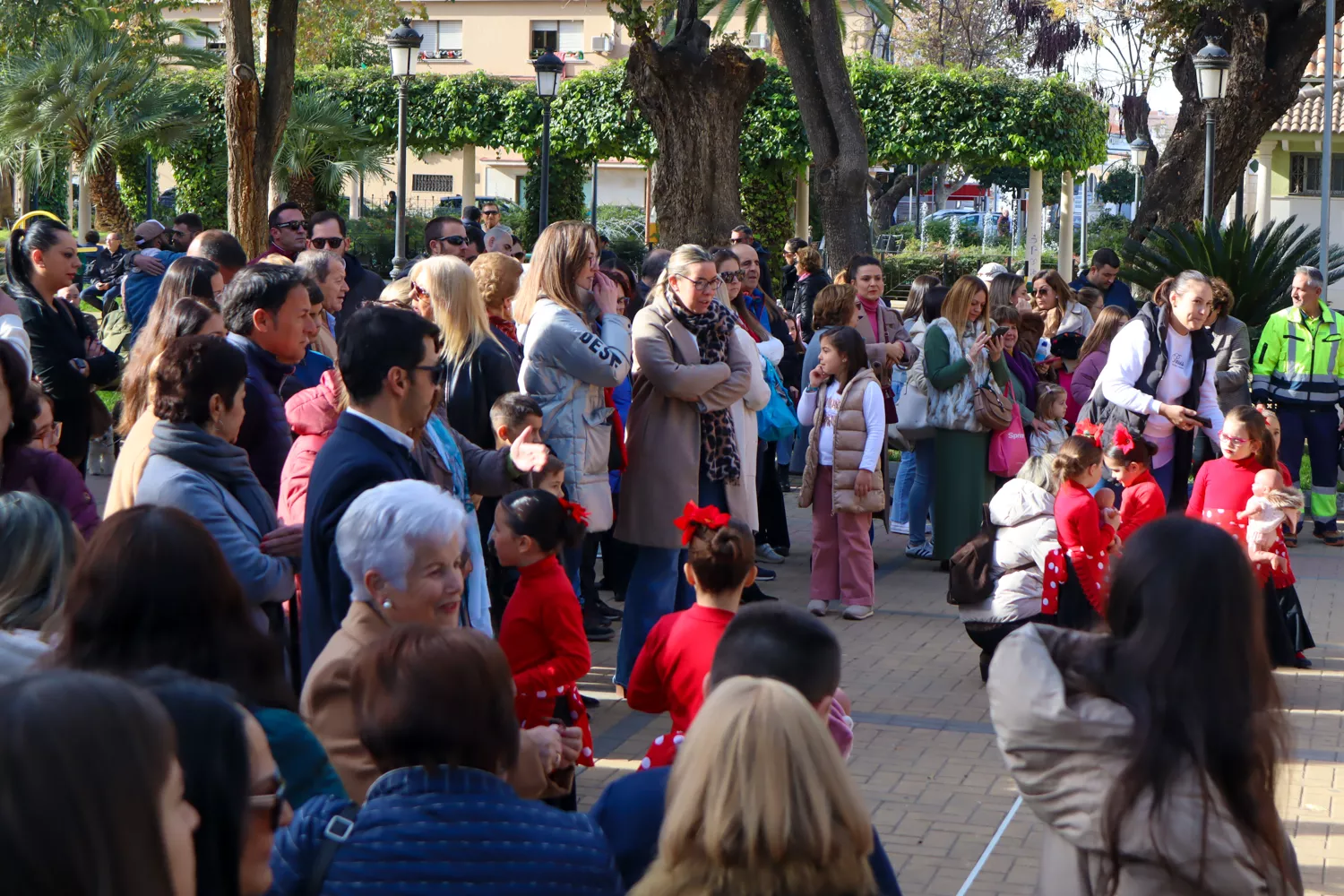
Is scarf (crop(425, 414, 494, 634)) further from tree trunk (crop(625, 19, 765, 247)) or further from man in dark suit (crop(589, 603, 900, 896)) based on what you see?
tree trunk (crop(625, 19, 765, 247))

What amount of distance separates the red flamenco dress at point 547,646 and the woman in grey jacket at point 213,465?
2.70 feet

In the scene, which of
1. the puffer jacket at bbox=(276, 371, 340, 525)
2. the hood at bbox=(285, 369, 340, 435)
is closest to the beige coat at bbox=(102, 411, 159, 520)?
the puffer jacket at bbox=(276, 371, 340, 525)

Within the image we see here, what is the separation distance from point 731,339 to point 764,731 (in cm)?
510

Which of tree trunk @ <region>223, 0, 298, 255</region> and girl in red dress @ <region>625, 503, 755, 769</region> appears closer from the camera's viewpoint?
girl in red dress @ <region>625, 503, 755, 769</region>

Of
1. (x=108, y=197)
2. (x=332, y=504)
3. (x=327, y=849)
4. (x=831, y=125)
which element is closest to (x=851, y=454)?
(x=332, y=504)

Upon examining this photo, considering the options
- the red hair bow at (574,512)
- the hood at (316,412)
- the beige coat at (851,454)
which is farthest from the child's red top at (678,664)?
the beige coat at (851,454)

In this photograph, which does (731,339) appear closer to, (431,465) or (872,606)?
(872,606)

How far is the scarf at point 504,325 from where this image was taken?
270 inches

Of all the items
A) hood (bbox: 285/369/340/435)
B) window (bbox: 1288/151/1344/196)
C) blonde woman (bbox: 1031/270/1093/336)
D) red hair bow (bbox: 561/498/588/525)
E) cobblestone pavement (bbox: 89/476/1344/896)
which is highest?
window (bbox: 1288/151/1344/196)

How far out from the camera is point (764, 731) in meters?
2.14

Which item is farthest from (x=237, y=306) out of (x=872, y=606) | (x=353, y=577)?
(x=872, y=606)

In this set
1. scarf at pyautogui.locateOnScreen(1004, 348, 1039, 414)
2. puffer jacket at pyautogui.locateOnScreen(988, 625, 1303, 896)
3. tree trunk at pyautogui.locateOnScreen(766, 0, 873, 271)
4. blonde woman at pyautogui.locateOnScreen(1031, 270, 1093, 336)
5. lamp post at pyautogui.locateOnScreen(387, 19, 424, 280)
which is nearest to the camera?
puffer jacket at pyautogui.locateOnScreen(988, 625, 1303, 896)

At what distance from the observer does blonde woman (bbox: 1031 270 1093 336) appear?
468 inches

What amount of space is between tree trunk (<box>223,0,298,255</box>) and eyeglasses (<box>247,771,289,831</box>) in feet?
40.3
